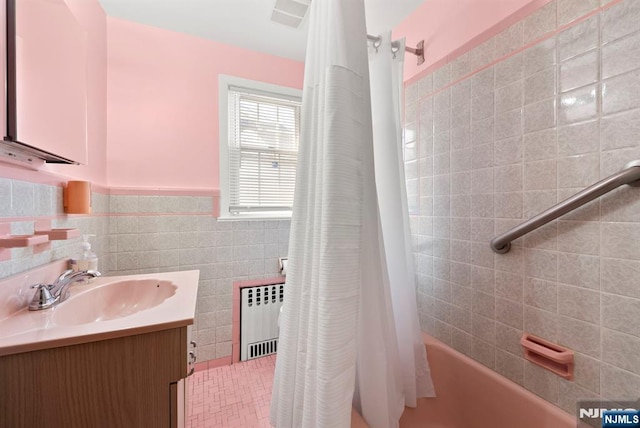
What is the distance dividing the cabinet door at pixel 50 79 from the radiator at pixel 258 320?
4.38 feet

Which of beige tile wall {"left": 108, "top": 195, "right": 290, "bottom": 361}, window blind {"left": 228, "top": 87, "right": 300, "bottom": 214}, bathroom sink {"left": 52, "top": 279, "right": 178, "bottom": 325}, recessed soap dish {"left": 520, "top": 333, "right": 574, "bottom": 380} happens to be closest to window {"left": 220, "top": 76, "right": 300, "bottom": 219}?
window blind {"left": 228, "top": 87, "right": 300, "bottom": 214}

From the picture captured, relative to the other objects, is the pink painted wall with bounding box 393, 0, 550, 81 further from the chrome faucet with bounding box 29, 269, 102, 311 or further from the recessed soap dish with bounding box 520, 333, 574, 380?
the chrome faucet with bounding box 29, 269, 102, 311

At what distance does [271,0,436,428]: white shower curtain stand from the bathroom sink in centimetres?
66

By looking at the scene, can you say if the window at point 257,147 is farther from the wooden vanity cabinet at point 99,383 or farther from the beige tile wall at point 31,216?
the wooden vanity cabinet at point 99,383

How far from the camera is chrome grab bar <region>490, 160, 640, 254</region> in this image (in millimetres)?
741

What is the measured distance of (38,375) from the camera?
0.64m

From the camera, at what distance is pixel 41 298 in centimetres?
85

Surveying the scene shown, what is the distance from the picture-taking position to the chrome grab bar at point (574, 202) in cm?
74

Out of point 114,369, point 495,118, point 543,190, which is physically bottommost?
point 114,369

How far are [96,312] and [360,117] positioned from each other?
129cm

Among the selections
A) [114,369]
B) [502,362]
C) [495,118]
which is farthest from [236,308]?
[495,118]

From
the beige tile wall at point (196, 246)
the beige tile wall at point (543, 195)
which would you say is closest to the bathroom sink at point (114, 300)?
the beige tile wall at point (196, 246)

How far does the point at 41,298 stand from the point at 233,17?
1.79 meters

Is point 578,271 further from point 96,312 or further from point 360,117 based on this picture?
point 96,312
